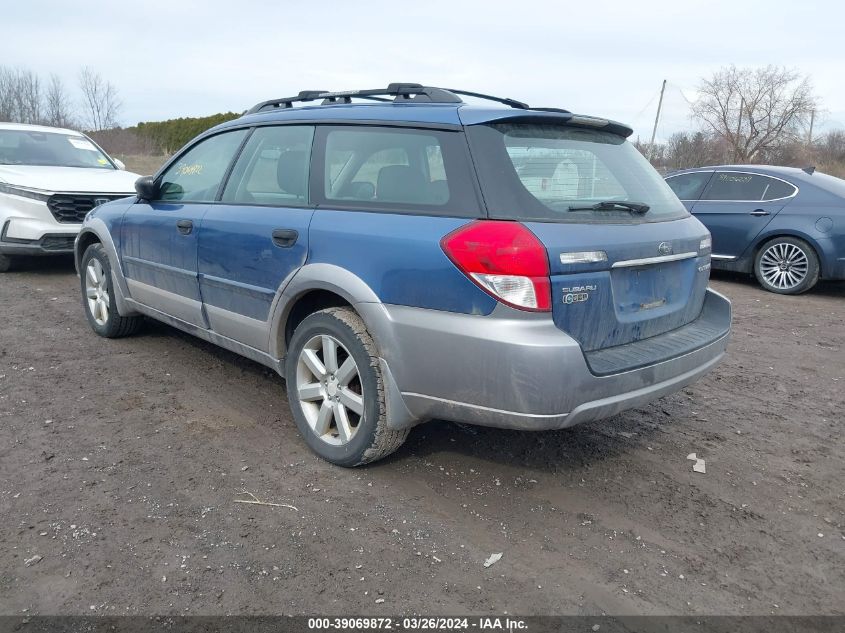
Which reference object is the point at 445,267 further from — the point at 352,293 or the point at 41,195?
the point at 41,195

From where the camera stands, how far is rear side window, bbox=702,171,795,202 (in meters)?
8.24

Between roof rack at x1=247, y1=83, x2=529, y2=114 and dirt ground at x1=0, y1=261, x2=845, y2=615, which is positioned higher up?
roof rack at x1=247, y1=83, x2=529, y2=114

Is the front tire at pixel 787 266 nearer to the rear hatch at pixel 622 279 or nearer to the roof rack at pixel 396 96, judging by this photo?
the rear hatch at pixel 622 279

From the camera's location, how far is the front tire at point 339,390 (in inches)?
121

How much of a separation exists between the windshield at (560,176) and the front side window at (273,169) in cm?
107

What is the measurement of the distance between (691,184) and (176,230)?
728cm

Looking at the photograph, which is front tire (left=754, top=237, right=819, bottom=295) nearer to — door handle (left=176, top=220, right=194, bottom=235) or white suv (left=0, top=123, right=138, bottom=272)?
door handle (left=176, top=220, right=194, bottom=235)

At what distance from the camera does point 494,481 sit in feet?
10.7

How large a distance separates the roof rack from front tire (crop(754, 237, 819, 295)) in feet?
19.3

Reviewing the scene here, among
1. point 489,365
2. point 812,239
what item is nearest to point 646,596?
point 489,365

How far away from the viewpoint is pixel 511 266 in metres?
2.63

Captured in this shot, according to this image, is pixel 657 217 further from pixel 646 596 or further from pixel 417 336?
pixel 646 596

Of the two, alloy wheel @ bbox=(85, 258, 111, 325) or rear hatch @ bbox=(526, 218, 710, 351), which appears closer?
rear hatch @ bbox=(526, 218, 710, 351)

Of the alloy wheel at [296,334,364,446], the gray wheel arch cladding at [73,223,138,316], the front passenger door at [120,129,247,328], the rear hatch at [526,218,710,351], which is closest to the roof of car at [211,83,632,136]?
the front passenger door at [120,129,247,328]
